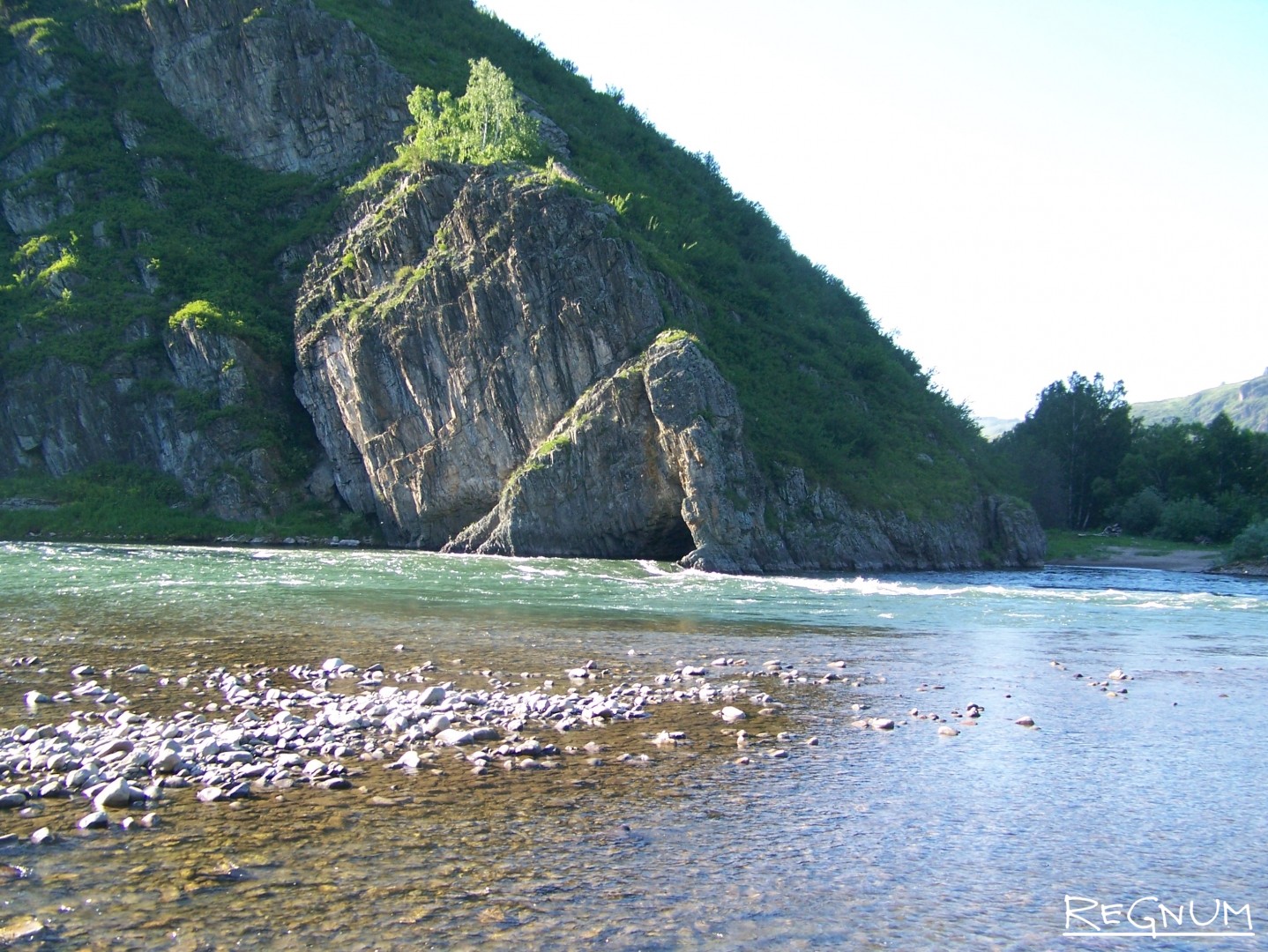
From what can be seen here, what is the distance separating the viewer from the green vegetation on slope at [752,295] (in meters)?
60.7

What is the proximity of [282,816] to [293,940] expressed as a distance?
3.06 metres

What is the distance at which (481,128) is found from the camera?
67.2 metres

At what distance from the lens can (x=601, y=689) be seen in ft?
61.4

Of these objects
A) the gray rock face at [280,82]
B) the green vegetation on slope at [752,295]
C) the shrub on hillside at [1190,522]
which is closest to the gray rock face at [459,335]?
the green vegetation on slope at [752,295]

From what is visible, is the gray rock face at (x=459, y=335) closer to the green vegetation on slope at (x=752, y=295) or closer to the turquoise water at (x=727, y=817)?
the green vegetation on slope at (x=752, y=295)

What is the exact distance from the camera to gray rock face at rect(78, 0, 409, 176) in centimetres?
7825

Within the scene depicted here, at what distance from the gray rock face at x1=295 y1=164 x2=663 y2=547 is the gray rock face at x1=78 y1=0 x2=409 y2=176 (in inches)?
648

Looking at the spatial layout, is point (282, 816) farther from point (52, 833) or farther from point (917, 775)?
point (917, 775)

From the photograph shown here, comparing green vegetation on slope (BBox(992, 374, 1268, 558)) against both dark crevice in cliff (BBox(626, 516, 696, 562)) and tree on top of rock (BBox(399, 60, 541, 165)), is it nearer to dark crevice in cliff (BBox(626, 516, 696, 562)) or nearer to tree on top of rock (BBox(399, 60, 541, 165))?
dark crevice in cliff (BBox(626, 516, 696, 562))

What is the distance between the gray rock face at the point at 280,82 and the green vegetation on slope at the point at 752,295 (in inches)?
130

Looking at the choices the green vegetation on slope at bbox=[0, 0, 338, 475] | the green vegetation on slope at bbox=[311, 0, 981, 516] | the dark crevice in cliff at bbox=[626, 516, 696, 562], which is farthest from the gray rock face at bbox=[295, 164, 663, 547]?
the dark crevice in cliff at bbox=[626, 516, 696, 562]

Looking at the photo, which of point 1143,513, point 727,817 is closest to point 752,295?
point 1143,513

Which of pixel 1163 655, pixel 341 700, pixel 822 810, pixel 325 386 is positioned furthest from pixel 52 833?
pixel 325 386

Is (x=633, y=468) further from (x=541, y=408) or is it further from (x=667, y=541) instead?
(x=541, y=408)
